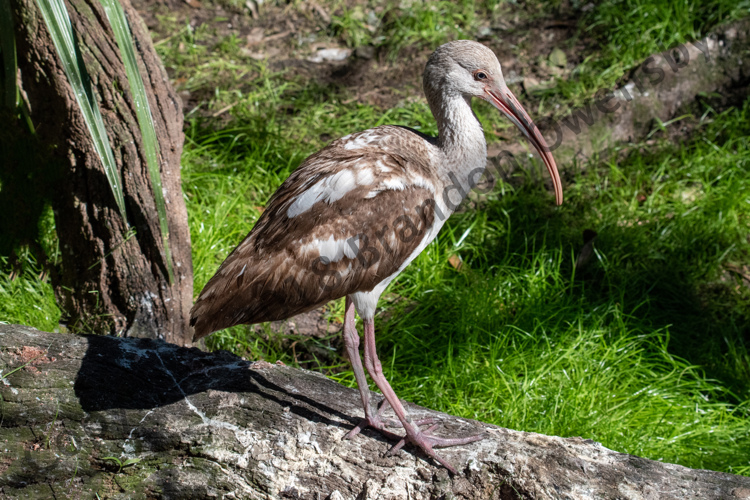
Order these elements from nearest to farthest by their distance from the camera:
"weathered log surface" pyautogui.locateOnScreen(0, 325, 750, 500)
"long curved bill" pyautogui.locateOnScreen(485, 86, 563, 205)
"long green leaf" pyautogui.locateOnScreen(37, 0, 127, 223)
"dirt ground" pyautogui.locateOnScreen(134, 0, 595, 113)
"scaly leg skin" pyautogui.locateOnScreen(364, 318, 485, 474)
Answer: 1. "long green leaf" pyautogui.locateOnScreen(37, 0, 127, 223)
2. "weathered log surface" pyautogui.locateOnScreen(0, 325, 750, 500)
3. "scaly leg skin" pyautogui.locateOnScreen(364, 318, 485, 474)
4. "long curved bill" pyautogui.locateOnScreen(485, 86, 563, 205)
5. "dirt ground" pyautogui.locateOnScreen(134, 0, 595, 113)

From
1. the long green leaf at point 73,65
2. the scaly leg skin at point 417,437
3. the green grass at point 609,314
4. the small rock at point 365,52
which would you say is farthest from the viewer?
the small rock at point 365,52

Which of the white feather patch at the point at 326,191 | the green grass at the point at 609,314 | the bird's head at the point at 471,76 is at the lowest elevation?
the green grass at the point at 609,314

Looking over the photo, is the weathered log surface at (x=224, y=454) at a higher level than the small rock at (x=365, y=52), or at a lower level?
lower

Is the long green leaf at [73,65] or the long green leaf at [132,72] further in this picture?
the long green leaf at [132,72]

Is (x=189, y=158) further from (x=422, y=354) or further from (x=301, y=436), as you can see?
(x=301, y=436)

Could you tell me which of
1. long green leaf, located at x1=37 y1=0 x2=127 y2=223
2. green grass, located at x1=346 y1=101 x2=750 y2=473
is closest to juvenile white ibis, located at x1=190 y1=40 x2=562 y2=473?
long green leaf, located at x1=37 y1=0 x2=127 y2=223

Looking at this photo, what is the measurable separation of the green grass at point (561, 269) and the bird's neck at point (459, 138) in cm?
112

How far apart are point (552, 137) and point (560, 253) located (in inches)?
43.3

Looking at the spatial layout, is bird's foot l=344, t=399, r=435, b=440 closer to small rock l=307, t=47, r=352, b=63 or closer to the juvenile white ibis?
the juvenile white ibis

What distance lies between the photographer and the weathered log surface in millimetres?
2465

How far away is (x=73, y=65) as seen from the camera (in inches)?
89.8

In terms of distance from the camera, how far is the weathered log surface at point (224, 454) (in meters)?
2.46

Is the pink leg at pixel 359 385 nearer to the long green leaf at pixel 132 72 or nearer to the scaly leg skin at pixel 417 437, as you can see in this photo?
the scaly leg skin at pixel 417 437

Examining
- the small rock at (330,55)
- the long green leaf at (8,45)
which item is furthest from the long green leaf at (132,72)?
the small rock at (330,55)
